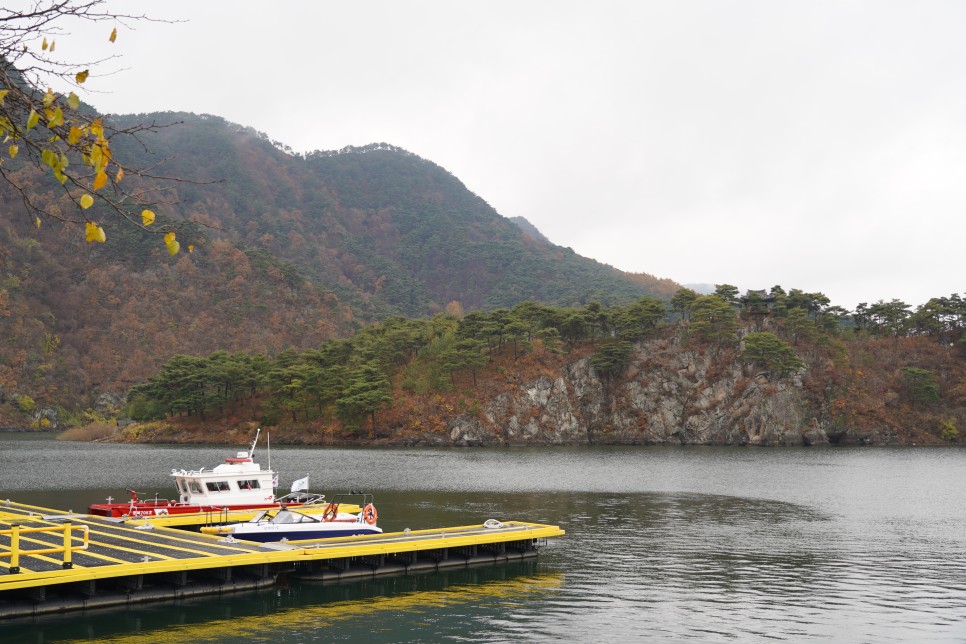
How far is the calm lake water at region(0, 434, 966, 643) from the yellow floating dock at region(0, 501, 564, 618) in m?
0.89

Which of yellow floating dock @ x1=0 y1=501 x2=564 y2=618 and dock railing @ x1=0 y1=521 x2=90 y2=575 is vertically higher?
dock railing @ x1=0 y1=521 x2=90 y2=575

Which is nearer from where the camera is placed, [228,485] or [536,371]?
[228,485]

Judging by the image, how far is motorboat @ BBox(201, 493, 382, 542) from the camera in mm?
34469

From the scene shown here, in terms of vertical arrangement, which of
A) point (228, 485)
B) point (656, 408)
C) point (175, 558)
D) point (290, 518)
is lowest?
point (175, 558)

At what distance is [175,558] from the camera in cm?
2838

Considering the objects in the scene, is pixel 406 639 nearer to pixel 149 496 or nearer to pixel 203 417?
pixel 149 496

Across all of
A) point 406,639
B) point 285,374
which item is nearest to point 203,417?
point 285,374

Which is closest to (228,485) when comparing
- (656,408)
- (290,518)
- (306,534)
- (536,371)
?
(290,518)

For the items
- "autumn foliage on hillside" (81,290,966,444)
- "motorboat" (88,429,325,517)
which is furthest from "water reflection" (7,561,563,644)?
"autumn foliage on hillside" (81,290,966,444)

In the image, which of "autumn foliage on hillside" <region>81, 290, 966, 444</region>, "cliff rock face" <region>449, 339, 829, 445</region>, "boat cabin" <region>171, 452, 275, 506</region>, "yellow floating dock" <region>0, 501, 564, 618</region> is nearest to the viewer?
"yellow floating dock" <region>0, 501, 564, 618</region>

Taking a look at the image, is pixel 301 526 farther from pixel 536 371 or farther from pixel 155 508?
pixel 536 371

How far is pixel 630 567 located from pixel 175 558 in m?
18.4

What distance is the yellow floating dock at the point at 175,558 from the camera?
24969 millimetres

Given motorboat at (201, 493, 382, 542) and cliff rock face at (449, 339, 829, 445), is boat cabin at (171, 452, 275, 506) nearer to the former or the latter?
motorboat at (201, 493, 382, 542)
